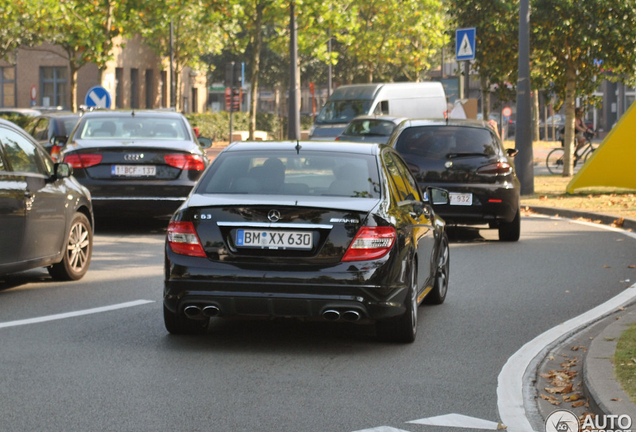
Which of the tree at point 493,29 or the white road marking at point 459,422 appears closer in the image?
the white road marking at point 459,422

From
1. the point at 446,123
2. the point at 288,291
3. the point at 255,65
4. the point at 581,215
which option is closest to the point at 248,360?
the point at 288,291

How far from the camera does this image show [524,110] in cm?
2162

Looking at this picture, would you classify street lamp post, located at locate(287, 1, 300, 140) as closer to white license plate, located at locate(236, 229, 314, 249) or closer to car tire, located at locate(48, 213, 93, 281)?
car tire, located at locate(48, 213, 93, 281)

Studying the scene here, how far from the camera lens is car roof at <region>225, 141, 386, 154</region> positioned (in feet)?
25.9

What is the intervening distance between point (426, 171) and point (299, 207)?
7.55 metres

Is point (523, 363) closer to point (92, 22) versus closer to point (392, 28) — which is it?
point (92, 22)

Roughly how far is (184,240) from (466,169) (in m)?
7.63

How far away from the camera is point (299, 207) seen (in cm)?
700

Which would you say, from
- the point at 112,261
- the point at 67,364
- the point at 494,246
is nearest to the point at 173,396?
the point at 67,364

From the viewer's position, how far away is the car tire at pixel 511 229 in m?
14.6

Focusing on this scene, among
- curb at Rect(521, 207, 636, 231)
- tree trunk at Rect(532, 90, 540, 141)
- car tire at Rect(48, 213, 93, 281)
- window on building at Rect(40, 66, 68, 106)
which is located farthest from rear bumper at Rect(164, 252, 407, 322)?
window on building at Rect(40, 66, 68, 106)

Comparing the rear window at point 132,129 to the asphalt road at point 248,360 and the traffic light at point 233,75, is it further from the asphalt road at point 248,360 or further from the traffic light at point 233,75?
the traffic light at point 233,75

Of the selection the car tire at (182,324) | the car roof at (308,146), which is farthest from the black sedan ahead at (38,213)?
the car roof at (308,146)

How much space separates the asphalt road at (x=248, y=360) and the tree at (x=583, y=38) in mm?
14419
